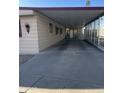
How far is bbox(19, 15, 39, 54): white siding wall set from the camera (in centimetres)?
1327

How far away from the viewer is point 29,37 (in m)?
13.3

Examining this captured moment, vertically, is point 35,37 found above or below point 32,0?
below

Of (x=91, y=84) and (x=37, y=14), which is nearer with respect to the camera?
(x=91, y=84)

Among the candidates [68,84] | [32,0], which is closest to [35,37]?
[32,0]

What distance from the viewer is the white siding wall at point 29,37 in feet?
43.5

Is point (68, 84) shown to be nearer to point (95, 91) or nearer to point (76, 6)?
point (95, 91)
